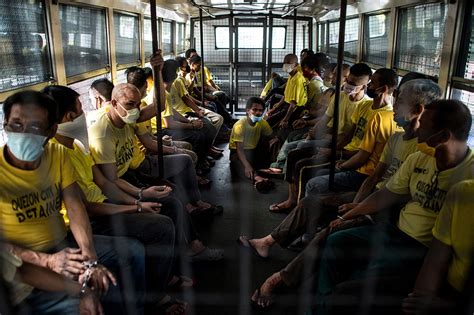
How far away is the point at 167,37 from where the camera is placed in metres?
7.12

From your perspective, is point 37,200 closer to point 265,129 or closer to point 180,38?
point 265,129

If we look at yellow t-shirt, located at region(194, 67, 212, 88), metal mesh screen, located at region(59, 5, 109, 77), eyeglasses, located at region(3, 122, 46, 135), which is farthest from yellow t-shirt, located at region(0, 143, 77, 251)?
yellow t-shirt, located at region(194, 67, 212, 88)

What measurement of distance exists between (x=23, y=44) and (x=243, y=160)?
7.69 ft

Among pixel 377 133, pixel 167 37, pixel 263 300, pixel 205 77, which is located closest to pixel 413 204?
pixel 377 133

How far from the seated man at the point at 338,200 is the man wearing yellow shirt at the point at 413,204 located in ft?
0.55

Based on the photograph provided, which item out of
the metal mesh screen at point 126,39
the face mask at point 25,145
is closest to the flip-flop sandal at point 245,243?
the face mask at point 25,145

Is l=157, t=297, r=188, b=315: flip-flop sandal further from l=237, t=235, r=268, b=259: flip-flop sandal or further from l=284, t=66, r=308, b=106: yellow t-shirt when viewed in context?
l=284, t=66, r=308, b=106: yellow t-shirt

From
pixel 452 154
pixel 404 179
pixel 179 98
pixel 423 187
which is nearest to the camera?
Answer: pixel 452 154

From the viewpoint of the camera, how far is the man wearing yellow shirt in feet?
5.80

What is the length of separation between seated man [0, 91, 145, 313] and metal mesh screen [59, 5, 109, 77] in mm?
1903

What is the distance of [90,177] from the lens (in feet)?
7.44

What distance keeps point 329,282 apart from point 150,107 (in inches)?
78.1

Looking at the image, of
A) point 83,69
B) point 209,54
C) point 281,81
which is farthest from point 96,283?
point 209,54

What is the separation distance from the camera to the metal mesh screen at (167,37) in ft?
22.6
